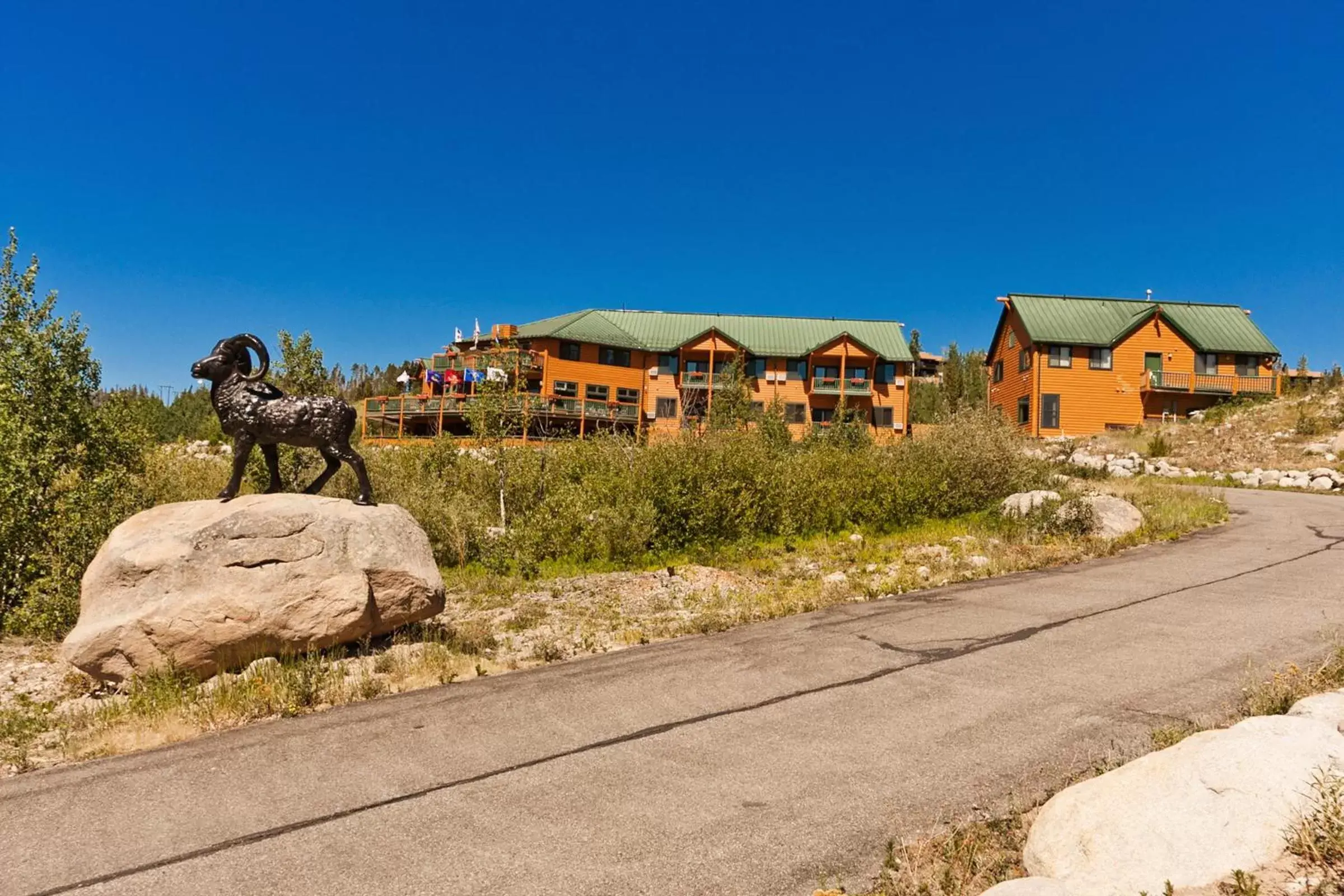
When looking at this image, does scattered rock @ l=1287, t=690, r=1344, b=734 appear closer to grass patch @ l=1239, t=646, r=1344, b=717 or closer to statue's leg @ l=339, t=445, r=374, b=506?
grass patch @ l=1239, t=646, r=1344, b=717

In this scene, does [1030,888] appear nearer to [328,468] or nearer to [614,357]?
[328,468]

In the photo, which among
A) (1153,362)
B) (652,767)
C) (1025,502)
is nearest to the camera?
(652,767)

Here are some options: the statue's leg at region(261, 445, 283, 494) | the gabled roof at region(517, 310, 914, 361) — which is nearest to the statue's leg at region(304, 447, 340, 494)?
the statue's leg at region(261, 445, 283, 494)

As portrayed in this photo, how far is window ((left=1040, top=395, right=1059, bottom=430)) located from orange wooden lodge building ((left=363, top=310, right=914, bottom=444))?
28.6 ft

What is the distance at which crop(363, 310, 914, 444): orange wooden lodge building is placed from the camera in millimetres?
44656

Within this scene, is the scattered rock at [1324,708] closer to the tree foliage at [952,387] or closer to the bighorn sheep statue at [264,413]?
the bighorn sheep statue at [264,413]

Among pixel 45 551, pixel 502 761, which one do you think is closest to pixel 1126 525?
pixel 502 761

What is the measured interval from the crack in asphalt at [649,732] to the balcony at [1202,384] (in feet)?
131

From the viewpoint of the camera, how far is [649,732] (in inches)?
245

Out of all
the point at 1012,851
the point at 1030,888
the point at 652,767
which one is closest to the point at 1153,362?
the point at 1012,851

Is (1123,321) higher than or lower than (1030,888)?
higher

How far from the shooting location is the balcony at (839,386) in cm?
4828

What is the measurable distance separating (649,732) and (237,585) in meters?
5.10

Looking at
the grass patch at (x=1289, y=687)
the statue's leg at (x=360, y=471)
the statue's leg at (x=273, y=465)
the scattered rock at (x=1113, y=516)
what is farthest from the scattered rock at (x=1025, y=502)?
the statue's leg at (x=273, y=465)
